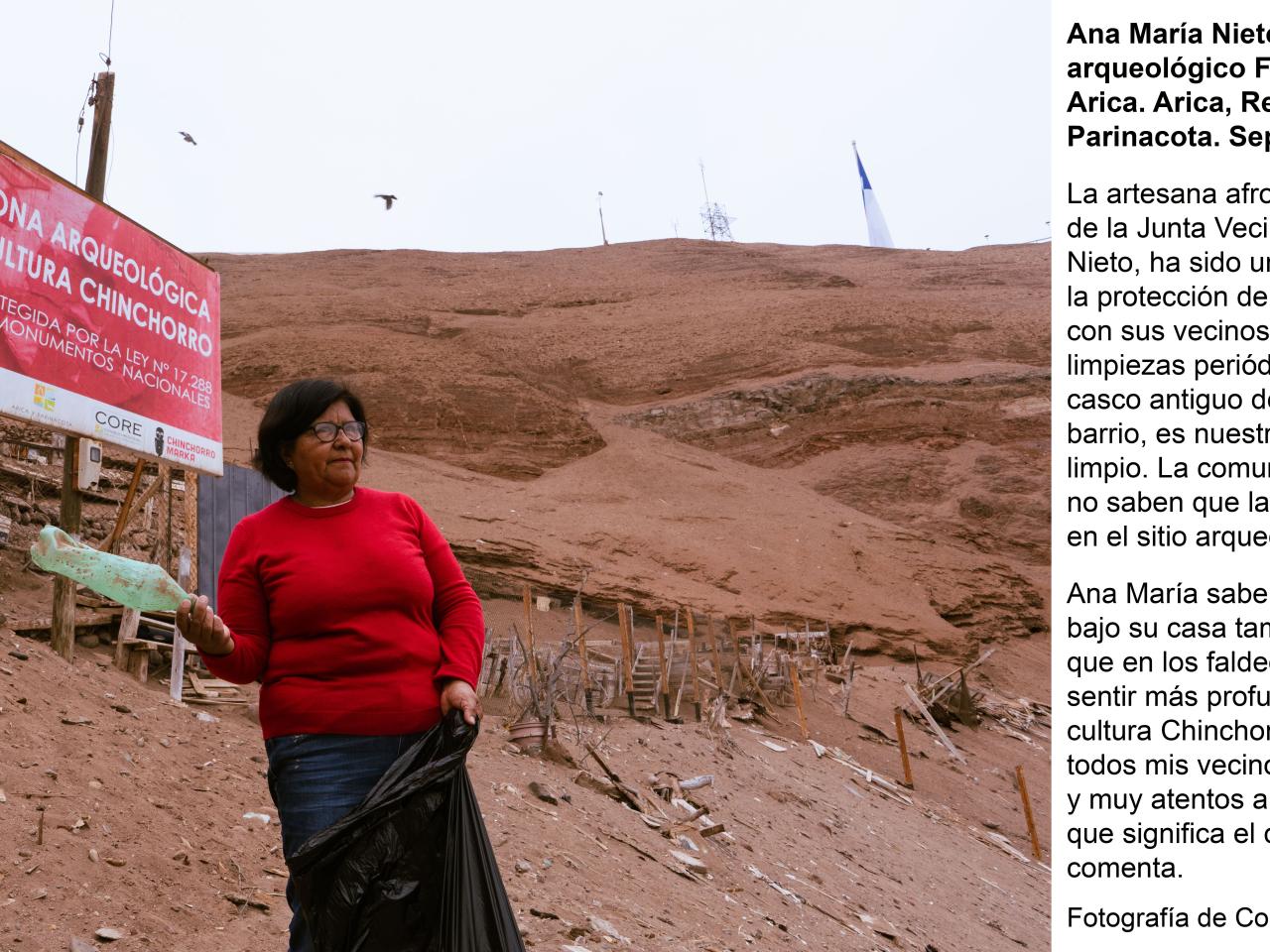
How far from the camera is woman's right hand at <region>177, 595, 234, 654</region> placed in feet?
7.41

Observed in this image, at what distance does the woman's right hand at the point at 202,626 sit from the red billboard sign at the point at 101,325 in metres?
4.61

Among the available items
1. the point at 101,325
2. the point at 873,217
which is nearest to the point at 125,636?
the point at 101,325

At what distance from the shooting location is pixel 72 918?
3646mm

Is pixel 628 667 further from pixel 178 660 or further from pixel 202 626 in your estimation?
pixel 202 626

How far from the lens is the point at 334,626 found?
2.44 meters

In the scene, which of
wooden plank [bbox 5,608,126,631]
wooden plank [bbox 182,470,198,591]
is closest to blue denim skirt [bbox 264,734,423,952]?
wooden plank [bbox 5,608,126,631]

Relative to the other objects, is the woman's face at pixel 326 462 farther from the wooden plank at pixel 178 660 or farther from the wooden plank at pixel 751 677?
the wooden plank at pixel 751 677

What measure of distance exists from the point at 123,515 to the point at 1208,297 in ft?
20.3

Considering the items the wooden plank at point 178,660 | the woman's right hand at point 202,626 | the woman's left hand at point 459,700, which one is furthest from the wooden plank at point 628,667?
the woman's right hand at point 202,626

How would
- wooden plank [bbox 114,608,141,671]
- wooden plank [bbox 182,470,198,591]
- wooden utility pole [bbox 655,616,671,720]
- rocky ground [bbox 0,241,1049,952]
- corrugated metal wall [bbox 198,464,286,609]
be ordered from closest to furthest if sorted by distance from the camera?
1. rocky ground [bbox 0,241,1049,952]
2. wooden plank [bbox 114,608,141,671]
3. wooden plank [bbox 182,470,198,591]
4. corrugated metal wall [bbox 198,464,286,609]
5. wooden utility pole [bbox 655,616,671,720]

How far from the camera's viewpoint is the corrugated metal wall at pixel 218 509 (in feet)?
32.1

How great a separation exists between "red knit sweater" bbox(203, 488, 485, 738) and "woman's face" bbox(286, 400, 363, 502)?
4 cm

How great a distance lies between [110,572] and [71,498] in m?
5.37

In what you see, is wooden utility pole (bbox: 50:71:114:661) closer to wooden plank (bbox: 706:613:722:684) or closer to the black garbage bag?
the black garbage bag
